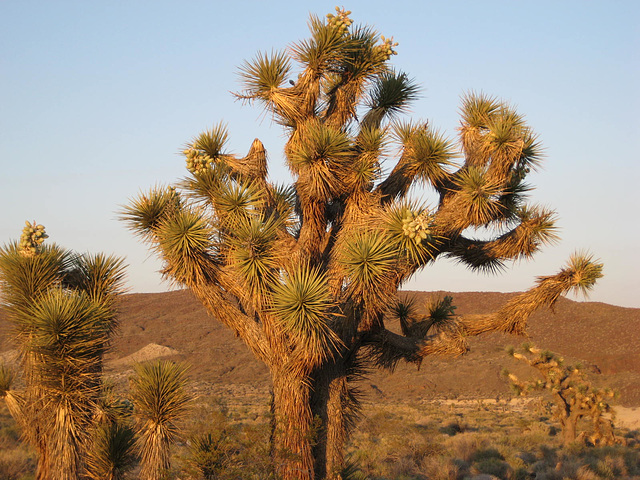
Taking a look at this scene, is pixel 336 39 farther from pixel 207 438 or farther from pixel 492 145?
pixel 207 438

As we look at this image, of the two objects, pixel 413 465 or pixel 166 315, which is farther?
pixel 166 315

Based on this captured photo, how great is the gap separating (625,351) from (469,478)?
26.7 meters

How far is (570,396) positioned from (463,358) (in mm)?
20070

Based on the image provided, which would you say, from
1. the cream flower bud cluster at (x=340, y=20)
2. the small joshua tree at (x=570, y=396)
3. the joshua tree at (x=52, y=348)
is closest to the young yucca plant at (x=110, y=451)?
the joshua tree at (x=52, y=348)

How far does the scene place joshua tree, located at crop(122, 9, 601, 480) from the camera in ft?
23.9

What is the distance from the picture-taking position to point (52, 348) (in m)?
6.48

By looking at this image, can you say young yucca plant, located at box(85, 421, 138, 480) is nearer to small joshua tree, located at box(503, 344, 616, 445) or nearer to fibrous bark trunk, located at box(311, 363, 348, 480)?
fibrous bark trunk, located at box(311, 363, 348, 480)

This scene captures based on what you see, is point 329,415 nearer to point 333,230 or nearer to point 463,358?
point 333,230

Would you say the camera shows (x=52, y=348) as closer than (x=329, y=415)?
Yes

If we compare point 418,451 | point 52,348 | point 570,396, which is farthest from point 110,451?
point 570,396

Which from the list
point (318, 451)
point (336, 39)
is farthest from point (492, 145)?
point (318, 451)

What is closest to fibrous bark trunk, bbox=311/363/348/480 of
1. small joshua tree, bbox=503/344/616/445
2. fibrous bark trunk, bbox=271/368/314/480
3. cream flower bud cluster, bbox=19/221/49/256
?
fibrous bark trunk, bbox=271/368/314/480

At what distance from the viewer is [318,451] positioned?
317 inches

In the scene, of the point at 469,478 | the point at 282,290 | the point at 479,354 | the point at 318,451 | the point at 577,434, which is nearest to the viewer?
the point at 282,290
